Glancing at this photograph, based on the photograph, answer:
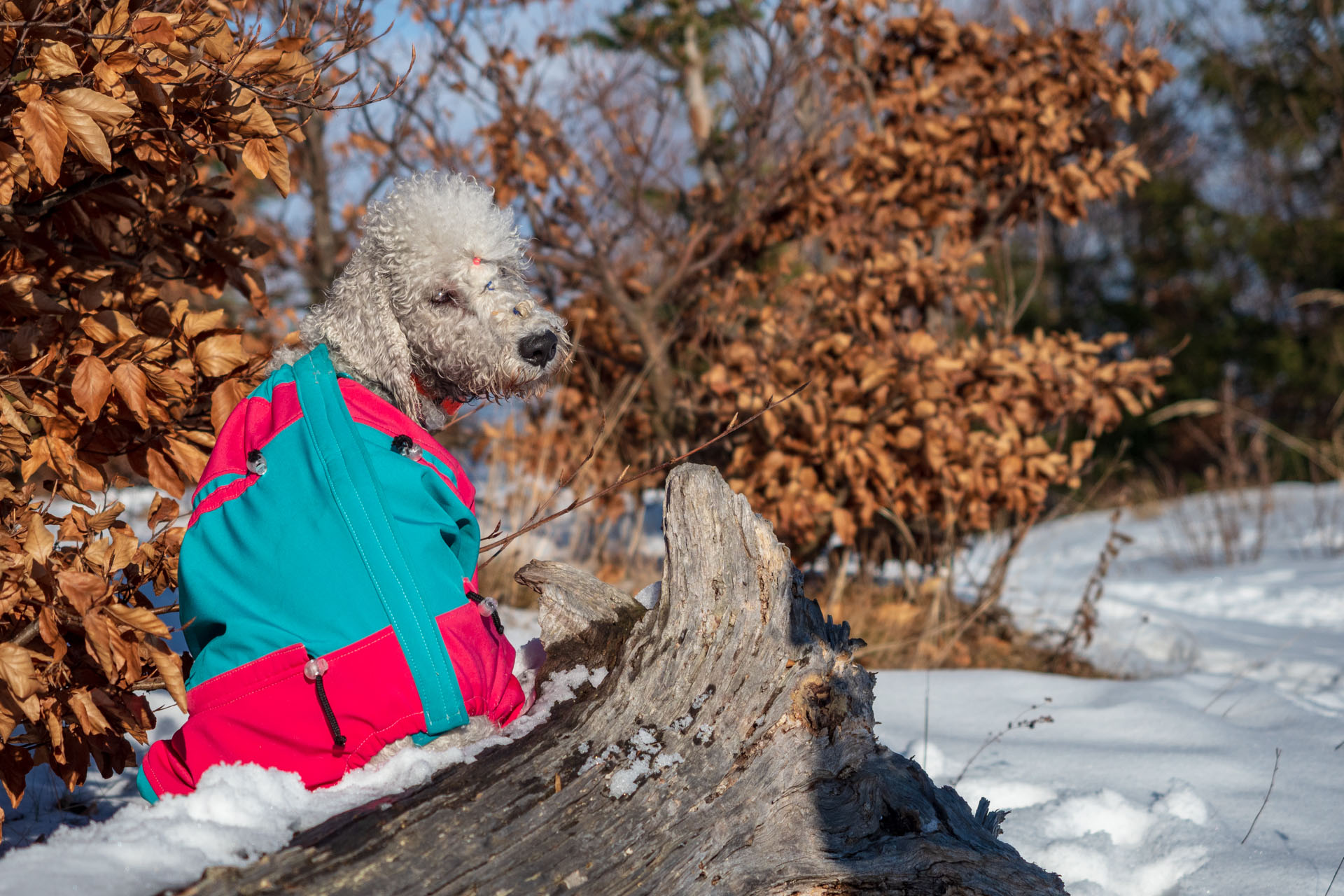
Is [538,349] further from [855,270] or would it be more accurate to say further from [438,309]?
[855,270]

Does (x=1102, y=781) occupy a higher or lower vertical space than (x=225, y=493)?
lower

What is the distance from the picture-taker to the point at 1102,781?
290 cm

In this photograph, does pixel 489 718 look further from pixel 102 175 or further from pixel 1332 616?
pixel 1332 616

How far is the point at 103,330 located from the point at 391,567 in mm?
957

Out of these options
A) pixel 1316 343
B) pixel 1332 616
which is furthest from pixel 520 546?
pixel 1316 343

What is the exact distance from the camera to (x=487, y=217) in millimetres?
1915

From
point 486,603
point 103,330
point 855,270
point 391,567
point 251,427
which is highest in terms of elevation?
point 855,270

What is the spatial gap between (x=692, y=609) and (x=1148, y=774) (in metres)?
1.86

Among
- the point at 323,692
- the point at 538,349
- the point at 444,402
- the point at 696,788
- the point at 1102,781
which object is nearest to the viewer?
the point at 323,692

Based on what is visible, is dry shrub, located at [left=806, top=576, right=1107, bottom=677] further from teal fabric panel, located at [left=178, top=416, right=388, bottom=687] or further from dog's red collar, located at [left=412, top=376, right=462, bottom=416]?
teal fabric panel, located at [left=178, top=416, right=388, bottom=687]

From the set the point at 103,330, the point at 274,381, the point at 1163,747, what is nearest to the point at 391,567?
the point at 274,381

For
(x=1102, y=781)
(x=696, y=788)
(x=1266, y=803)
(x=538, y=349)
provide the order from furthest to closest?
1. (x=1102, y=781)
2. (x=1266, y=803)
3. (x=538, y=349)
4. (x=696, y=788)

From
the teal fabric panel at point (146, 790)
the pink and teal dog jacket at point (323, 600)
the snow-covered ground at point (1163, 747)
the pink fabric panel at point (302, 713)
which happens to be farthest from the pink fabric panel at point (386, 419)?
the snow-covered ground at point (1163, 747)

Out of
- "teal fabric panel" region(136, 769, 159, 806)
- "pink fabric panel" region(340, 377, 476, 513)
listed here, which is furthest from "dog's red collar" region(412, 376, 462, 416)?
"teal fabric panel" region(136, 769, 159, 806)
